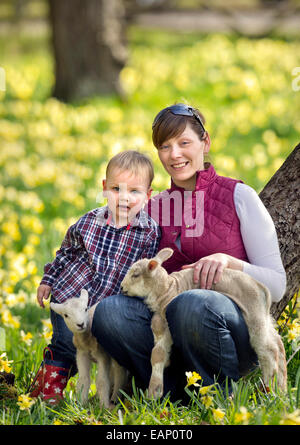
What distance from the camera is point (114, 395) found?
9.14 feet

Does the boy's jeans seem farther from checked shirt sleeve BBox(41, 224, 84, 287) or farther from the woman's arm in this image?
checked shirt sleeve BBox(41, 224, 84, 287)

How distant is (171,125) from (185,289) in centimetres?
75

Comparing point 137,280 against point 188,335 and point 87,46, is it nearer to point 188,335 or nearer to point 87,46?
point 188,335

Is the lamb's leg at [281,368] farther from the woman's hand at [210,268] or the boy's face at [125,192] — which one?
the boy's face at [125,192]

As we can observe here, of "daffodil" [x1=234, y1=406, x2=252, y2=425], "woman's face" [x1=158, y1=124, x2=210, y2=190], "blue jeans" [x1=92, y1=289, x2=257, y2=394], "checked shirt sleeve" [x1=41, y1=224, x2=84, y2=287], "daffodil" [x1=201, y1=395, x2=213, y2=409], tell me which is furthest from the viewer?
"checked shirt sleeve" [x1=41, y1=224, x2=84, y2=287]

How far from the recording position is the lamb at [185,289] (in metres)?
2.55

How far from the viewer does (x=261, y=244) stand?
2709 millimetres

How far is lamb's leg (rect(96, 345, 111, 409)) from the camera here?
270 cm

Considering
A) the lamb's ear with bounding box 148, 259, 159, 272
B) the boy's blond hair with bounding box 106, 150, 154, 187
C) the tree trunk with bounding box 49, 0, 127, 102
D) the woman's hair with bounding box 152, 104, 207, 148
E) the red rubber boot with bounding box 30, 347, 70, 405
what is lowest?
the red rubber boot with bounding box 30, 347, 70, 405

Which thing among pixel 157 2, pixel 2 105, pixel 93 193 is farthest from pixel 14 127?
pixel 157 2

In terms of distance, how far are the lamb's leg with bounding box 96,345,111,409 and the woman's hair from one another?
3.21 ft

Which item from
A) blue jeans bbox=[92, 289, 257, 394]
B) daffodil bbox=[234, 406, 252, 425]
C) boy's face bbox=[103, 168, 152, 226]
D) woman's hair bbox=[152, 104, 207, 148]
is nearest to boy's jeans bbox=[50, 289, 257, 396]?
blue jeans bbox=[92, 289, 257, 394]

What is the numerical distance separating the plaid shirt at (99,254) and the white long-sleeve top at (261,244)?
1.46 feet

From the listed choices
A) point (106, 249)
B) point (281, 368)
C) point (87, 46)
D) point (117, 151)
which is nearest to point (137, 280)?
point (106, 249)
